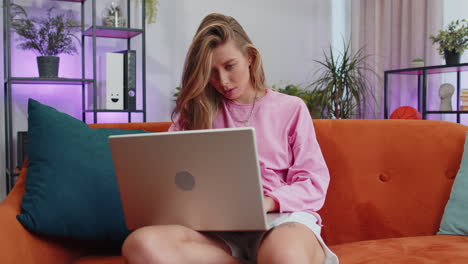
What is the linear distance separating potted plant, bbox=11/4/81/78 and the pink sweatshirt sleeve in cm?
197

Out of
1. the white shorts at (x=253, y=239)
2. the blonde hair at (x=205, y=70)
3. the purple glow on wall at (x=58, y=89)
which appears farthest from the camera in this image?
the purple glow on wall at (x=58, y=89)

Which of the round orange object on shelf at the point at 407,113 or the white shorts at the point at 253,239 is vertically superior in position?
the round orange object on shelf at the point at 407,113

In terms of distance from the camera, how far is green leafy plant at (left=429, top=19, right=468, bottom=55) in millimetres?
3193

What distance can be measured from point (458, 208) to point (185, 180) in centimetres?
94

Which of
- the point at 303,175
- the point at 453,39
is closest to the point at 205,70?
the point at 303,175

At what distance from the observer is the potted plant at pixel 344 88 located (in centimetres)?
374

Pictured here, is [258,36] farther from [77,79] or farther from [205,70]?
[205,70]

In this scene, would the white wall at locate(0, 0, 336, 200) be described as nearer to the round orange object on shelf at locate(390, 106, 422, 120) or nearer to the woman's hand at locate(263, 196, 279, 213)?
the round orange object on shelf at locate(390, 106, 422, 120)

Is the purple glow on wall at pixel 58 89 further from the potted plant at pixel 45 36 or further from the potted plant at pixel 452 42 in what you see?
the potted plant at pixel 452 42

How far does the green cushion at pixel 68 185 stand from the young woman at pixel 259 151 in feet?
0.91

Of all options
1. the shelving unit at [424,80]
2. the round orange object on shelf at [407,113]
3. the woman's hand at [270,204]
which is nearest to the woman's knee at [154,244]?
the woman's hand at [270,204]

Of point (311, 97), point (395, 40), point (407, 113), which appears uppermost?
point (395, 40)

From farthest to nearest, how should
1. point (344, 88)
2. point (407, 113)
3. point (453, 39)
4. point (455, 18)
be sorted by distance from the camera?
point (344, 88), point (455, 18), point (407, 113), point (453, 39)

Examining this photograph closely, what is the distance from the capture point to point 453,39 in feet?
10.5
